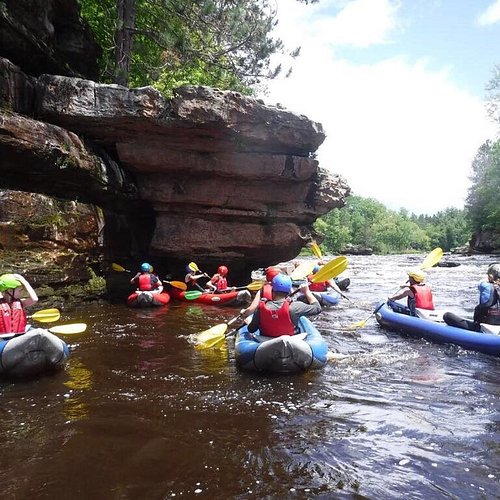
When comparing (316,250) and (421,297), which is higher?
(316,250)

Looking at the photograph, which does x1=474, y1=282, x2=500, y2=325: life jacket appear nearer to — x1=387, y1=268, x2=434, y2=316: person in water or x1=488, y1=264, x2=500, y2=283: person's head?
x1=488, y1=264, x2=500, y2=283: person's head

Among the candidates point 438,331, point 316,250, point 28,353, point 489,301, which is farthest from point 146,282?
point 489,301

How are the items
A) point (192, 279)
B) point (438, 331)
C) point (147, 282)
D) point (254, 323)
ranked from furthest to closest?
point (192, 279)
point (147, 282)
point (438, 331)
point (254, 323)

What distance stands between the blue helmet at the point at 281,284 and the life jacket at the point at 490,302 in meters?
2.61

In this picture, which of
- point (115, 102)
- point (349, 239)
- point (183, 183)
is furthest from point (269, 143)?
point (349, 239)

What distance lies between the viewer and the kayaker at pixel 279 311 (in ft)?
15.3

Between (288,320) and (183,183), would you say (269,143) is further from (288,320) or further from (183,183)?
(288,320)

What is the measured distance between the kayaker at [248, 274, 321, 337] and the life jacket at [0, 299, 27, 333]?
2.47 metres

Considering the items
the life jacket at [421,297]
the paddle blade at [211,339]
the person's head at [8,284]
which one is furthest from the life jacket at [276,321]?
the life jacket at [421,297]

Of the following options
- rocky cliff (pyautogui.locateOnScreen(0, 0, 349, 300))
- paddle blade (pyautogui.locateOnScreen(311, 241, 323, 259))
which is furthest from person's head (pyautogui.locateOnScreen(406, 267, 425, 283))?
rocky cliff (pyautogui.locateOnScreen(0, 0, 349, 300))

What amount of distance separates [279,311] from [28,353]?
258cm

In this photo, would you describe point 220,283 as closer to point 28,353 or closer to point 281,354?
point 281,354

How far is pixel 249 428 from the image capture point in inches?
128

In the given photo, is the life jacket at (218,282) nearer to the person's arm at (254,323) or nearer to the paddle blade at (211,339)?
the paddle blade at (211,339)
